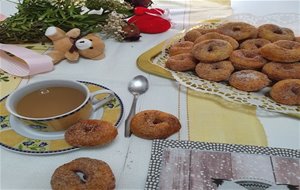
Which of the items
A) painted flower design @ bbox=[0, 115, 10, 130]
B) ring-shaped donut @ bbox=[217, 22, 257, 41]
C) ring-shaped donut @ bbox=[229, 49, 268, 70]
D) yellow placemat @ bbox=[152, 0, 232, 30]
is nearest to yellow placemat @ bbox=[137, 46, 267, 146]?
ring-shaped donut @ bbox=[229, 49, 268, 70]

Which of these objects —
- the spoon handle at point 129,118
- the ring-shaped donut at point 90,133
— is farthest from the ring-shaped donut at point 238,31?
the ring-shaped donut at point 90,133

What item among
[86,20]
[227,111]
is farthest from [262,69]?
[86,20]

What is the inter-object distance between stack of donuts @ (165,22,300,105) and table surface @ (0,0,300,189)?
0.20ft

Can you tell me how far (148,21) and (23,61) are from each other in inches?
16.2

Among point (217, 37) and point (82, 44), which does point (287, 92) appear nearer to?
point (217, 37)

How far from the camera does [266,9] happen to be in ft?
4.32

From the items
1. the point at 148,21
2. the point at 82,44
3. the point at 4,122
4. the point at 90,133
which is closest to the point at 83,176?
the point at 90,133

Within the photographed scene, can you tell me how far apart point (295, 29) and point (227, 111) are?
508 millimetres

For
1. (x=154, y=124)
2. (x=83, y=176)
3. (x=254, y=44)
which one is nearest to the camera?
(x=83, y=176)

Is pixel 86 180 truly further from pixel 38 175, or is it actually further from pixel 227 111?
pixel 227 111

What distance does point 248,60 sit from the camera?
81 cm

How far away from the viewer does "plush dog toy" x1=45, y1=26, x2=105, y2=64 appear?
95cm

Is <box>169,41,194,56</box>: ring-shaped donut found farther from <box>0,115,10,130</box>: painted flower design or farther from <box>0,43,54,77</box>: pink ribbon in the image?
<box>0,115,10,130</box>: painted flower design

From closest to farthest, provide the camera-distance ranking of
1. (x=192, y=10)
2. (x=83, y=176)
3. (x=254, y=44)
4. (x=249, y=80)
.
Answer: (x=83, y=176) → (x=249, y=80) → (x=254, y=44) → (x=192, y=10)
